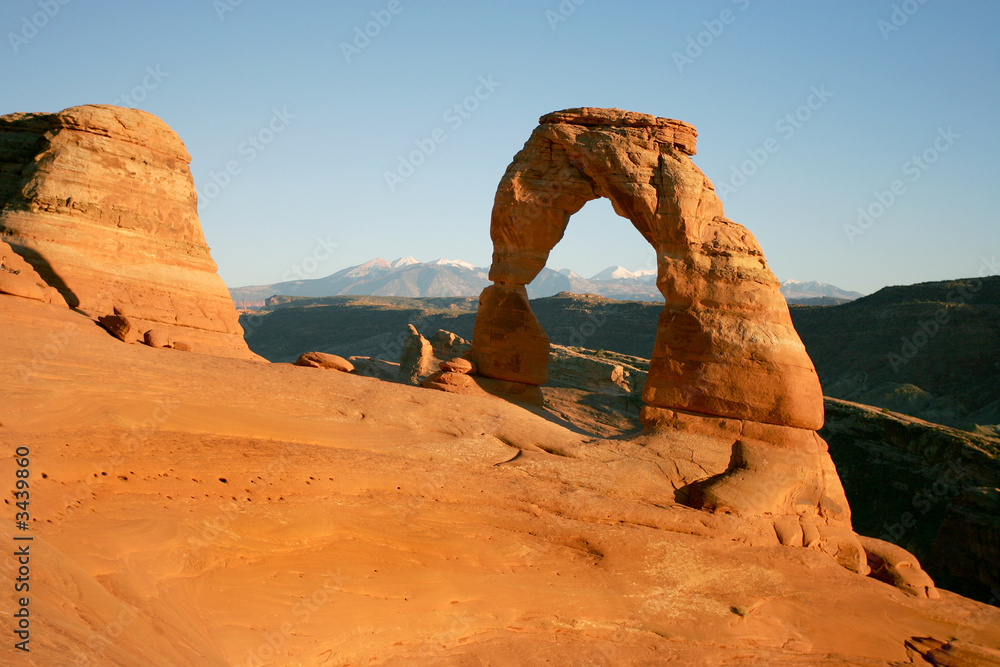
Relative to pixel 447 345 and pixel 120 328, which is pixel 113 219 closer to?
pixel 120 328

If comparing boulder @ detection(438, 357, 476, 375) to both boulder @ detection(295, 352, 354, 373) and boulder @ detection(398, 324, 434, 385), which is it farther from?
boulder @ detection(398, 324, 434, 385)

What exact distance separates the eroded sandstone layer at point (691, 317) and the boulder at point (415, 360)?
6.29m

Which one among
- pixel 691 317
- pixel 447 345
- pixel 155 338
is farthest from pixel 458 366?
pixel 447 345

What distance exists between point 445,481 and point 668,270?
5.42m

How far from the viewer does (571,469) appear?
896 cm

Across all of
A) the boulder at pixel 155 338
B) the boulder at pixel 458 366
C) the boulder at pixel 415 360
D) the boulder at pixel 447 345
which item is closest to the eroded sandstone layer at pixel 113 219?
the boulder at pixel 155 338

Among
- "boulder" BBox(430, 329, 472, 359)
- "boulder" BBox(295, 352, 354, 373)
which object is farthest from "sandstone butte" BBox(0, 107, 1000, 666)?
"boulder" BBox(430, 329, 472, 359)

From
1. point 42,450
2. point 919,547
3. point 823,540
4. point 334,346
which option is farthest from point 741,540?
point 334,346

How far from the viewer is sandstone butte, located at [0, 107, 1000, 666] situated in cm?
579

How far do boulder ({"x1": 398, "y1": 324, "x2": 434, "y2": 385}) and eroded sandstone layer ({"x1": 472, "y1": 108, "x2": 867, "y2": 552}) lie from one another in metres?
6.29

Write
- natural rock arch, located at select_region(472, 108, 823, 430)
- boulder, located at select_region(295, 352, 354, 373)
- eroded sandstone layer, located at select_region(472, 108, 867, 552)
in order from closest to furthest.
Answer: eroded sandstone layer, located at select_region(472, 108, 867, 552) < natural rock arch, located at select_region(472, 108, 823, 430) < boulder, located at select_region(295, 352, 354, 373)

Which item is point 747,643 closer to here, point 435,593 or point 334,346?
point 435,593

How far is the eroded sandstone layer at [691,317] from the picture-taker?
9938 millimetres

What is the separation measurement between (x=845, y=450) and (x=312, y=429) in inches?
698
